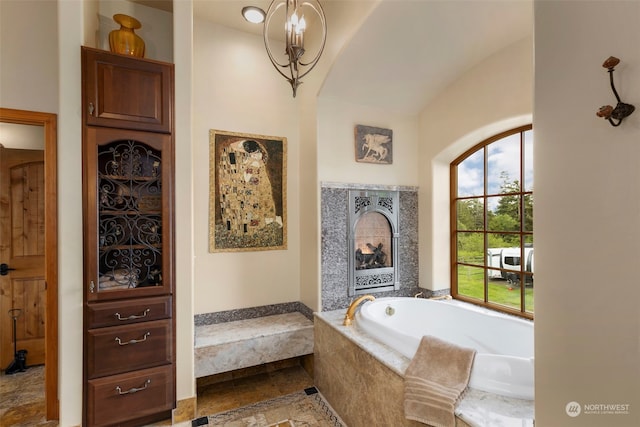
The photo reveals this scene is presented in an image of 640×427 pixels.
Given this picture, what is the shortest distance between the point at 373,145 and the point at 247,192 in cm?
132

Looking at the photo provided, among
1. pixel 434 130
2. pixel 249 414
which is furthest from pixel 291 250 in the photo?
pixel 434 130

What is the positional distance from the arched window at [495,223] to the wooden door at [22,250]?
404cm

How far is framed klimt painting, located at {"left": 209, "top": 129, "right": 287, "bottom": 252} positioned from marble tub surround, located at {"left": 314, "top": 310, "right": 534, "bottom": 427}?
0.97 m

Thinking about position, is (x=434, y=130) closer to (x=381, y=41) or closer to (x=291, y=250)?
(x=381, y=41)

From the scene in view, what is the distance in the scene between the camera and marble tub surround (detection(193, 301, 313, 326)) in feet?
8.71

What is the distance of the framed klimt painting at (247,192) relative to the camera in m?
2.70

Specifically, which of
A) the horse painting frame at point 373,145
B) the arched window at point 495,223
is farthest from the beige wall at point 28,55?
the arched window at point 495,223

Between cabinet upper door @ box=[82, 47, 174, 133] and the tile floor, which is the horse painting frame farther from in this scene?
the tile floor

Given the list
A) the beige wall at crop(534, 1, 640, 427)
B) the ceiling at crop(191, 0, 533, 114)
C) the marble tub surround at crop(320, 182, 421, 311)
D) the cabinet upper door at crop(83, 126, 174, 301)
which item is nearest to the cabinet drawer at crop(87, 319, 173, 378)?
the cabinet upper door at crop(83, 126, 174, 301)

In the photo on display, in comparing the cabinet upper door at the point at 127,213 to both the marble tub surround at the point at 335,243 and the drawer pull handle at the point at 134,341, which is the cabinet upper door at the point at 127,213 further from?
the marble tub surround at the point at 335,243

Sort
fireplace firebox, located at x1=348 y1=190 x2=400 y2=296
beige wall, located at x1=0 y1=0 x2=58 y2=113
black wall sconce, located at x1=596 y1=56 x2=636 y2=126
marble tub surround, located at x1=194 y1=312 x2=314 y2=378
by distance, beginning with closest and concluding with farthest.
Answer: black wall sconce, located at x1=596 y1=56 x2=636 y2=126
beige wall, located at x1=0 y1=0 x2=58 y2=113
marble tub surround, located at x1=194 y1=312 x2=314 y2=378
fireplace firebox, located at x1=348 y1=190 x2=400 y2=296

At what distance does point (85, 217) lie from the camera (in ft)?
6.16

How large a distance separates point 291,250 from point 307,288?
42cm

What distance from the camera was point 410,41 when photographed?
229cm
